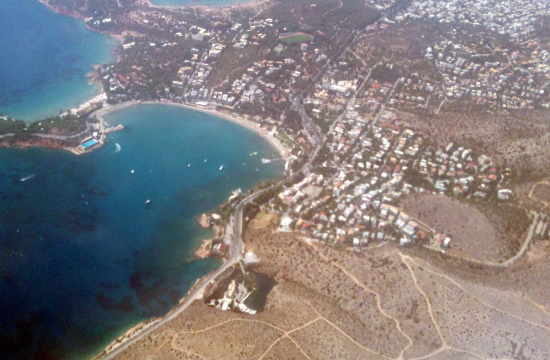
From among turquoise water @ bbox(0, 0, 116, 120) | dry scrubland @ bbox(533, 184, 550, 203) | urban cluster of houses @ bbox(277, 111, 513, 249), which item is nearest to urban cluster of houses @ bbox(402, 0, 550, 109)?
urban cluster of houses @ bbox(277, 111, 513, 249)

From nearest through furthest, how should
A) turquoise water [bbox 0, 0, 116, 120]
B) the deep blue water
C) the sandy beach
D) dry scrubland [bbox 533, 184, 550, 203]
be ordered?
the deep blue water
dry scrubland [bbox 533, 184, 550, 203]
the sandy beach
turquoise water [bbox 0, 0, 116, 120]

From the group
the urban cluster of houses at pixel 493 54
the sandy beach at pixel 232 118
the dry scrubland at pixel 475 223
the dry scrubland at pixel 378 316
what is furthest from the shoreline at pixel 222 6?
the dry scrubland at pixel 378 316

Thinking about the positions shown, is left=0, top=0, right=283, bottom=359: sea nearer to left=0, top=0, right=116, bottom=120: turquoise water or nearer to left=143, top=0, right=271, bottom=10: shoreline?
left=0, top=0, right=116, bottom=120: turquoise water

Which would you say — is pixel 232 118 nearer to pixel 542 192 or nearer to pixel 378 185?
pixel 378 185

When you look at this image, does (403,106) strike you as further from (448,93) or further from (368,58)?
(368,58)

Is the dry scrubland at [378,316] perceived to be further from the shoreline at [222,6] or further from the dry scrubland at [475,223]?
the shoreline at [222,6]

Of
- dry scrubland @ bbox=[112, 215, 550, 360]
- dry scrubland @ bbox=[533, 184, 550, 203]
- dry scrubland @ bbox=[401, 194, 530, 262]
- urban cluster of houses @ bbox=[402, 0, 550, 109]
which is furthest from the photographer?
urban cluster of houses @ bbox=[402, 0, 550, 109]

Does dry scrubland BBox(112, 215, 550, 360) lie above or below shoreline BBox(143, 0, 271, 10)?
below

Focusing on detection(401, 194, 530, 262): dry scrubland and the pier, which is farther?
the pier

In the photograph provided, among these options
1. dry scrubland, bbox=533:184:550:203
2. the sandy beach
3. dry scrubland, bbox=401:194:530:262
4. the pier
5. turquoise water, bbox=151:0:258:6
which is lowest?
the pier
